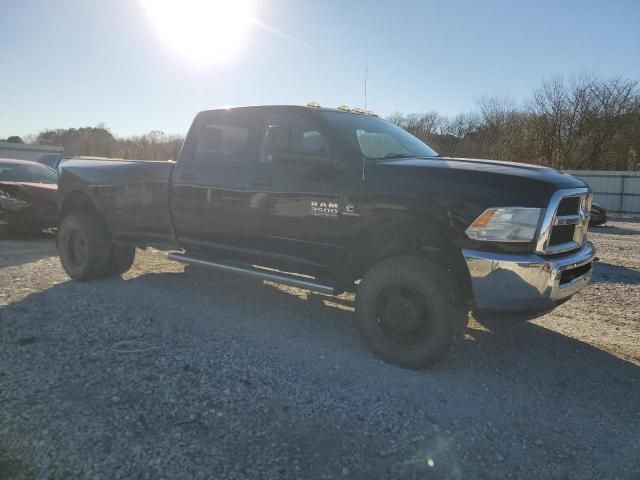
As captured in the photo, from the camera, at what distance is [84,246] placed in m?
5.99

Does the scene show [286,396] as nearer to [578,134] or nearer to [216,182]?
[216,182]

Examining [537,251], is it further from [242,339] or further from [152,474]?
[152,474]

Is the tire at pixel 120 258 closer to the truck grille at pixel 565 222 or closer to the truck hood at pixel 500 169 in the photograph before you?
the truck hood at pixel 500 169

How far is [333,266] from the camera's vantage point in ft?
14.0

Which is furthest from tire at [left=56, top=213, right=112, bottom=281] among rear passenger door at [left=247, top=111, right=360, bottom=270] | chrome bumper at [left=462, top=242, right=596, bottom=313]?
chrome bumper at [left=462, top=242, right=596, bottom=313]

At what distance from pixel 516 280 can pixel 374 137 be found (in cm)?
189

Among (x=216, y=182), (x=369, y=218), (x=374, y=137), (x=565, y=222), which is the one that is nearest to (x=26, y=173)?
(x=216, y=182)

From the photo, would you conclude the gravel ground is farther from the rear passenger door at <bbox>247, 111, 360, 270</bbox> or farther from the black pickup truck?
the rear passenger door at <bbox>247, 111, 360, 270</bbox>

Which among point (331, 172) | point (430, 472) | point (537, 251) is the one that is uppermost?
point (331, 172)

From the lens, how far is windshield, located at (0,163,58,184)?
367 inches

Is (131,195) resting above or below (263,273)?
above

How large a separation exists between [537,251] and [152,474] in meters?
2.70

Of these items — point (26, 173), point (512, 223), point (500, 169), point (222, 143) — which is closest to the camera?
point (512, 223)

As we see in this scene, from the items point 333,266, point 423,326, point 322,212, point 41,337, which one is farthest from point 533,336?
point 41,337
